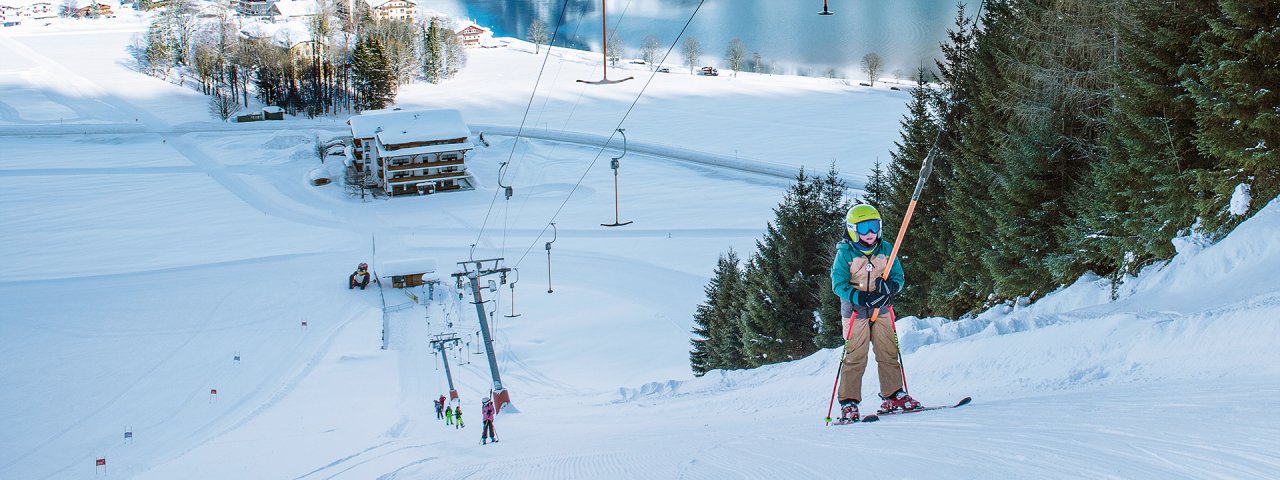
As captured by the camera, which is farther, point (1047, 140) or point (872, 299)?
point (1047, 140)

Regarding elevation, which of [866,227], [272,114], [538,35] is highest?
[538,35]

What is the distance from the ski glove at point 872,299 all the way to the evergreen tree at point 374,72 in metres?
64.5

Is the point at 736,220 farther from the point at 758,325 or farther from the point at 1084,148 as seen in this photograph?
the point at 1084,148

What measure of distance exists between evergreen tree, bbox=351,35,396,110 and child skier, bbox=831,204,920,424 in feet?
211

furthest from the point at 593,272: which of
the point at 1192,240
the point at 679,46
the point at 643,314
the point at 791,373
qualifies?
the point at 679,46

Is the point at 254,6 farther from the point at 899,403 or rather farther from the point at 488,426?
the point at 899,403

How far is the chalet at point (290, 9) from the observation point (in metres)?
97.9

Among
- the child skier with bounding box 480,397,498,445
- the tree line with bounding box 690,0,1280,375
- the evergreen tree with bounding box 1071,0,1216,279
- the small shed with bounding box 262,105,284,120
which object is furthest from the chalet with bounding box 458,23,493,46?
the evergreen tree with bounding box 1071,0,1216,279

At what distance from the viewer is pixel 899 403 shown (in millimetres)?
7180

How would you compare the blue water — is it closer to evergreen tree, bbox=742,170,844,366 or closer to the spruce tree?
evergreen tree, bbox=742,170,844,366

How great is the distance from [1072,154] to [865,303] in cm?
1081

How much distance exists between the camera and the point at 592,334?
26391mm

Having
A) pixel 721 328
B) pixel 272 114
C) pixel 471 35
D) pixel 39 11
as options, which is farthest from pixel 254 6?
pixel 721 328

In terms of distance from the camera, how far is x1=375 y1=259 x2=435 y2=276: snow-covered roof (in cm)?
3138
